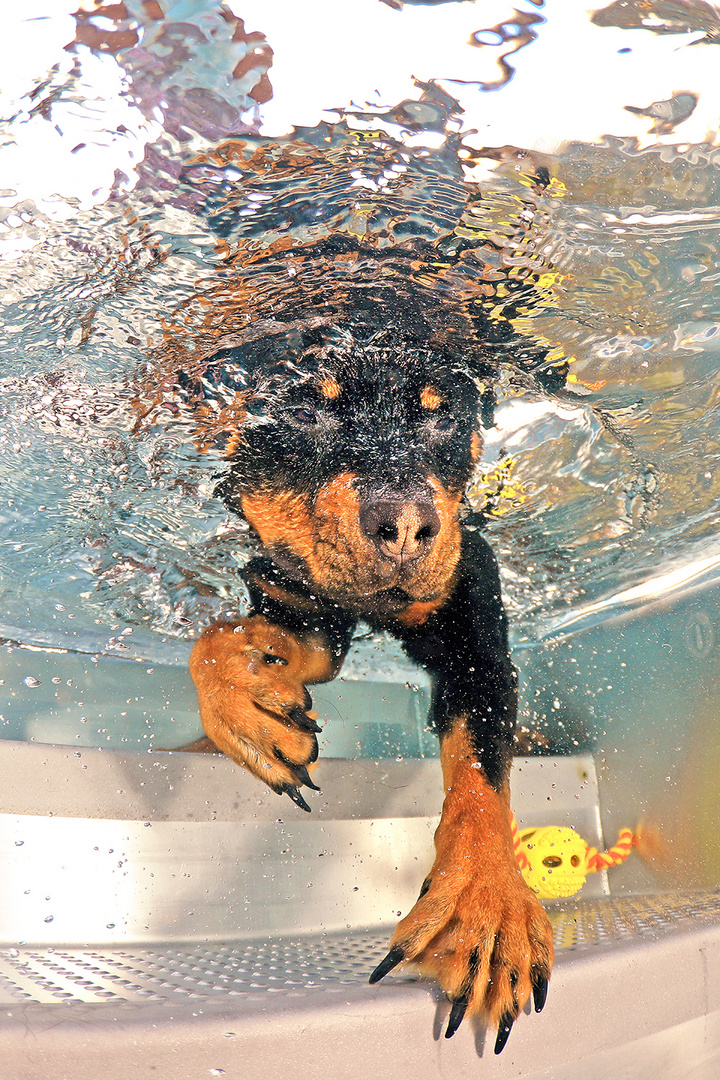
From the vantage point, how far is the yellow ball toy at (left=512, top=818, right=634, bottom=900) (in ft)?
11.8

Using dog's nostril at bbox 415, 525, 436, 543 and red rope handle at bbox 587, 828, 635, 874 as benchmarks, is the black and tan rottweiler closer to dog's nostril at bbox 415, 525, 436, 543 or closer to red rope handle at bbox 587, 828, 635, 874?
dog's nostril at bbox 415, 525, 436, 543

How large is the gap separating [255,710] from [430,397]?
3.72 feet

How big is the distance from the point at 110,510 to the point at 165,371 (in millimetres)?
1233

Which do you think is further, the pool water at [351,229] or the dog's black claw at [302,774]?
the dog's black claw at [302,774]

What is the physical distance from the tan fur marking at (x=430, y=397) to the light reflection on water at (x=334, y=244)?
0.55 feet

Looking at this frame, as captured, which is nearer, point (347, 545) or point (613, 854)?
point (347, 545)

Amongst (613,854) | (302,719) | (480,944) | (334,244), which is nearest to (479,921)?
(480,944)

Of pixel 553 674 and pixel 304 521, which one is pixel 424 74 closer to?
pixel 304 521

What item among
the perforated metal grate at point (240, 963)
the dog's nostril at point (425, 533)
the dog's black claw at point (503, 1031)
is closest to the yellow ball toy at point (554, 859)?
the perforated metal grate at point (240, 963)

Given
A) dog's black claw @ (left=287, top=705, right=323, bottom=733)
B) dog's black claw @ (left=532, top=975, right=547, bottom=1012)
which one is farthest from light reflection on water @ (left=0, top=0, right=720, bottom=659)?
dog's black claw @ (left=532, top=975, right=547, bottom=1012)

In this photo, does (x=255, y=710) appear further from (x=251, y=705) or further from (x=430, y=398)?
(x=430, y=398)

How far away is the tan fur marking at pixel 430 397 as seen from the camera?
2215 mm

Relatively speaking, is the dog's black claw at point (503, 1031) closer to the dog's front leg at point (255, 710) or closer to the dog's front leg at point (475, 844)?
the dog's front leg at point (475, 844)

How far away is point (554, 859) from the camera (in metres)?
3.77
